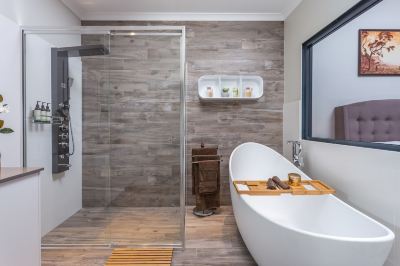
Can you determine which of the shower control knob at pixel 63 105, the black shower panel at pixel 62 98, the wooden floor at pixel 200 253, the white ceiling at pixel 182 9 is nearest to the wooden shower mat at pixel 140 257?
the wooden floor at pixel 200 253

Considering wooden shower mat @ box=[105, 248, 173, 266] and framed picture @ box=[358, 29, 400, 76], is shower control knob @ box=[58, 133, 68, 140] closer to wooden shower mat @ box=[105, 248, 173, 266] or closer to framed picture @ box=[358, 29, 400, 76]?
wooden shower mat @ box=[105, 248, 173, 266]

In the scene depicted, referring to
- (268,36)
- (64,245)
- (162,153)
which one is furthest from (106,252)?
(268,36)

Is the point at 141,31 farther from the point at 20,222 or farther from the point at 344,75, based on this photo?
the point at 344,75

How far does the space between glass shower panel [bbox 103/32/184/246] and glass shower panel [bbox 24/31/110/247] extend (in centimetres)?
13

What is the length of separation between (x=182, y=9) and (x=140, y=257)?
282 cm

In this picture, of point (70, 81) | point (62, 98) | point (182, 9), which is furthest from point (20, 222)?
point (182, 9)

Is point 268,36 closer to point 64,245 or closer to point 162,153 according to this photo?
point 162,153

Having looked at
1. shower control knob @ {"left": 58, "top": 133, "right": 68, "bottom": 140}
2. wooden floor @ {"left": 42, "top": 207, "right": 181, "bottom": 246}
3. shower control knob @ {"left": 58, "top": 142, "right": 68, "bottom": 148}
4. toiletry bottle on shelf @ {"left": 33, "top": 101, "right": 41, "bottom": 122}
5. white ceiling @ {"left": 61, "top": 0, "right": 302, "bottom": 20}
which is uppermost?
white ceiling @ {"left": 61, "top": 0, "right": 302, "bottom": 20}

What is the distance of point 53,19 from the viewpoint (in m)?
2.60

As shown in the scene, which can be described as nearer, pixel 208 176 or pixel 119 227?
pixel 119 227

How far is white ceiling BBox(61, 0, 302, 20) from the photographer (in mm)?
2889

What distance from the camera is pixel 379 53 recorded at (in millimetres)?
A: 2184

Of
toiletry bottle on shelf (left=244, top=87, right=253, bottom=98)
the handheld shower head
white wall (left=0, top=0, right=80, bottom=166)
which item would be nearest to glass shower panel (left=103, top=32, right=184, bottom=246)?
the handheld shower head

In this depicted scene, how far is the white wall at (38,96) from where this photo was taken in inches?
78.2
